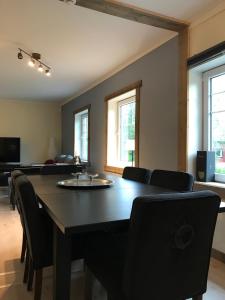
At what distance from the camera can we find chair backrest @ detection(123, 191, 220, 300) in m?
1.04

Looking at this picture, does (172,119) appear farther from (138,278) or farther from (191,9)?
(138,278)

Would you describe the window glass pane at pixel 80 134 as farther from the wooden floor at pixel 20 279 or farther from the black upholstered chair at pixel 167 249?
the black upholstered chair at pixel 167 249

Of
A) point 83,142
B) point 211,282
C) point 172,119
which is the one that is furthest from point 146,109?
point 83,142

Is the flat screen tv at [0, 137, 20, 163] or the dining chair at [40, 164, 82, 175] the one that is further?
the flat screen tv at [0, 137, 20, 163]

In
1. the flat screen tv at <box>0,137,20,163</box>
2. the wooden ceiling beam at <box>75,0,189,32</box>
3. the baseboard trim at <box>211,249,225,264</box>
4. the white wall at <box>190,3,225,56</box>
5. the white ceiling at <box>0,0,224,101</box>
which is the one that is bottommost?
the baseboard trim at <box>211,249,225,264</box>

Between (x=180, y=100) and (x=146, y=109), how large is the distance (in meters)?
0.71

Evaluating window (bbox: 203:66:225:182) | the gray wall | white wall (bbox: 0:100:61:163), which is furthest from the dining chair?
white wall (bbox: 0:100:61:163)

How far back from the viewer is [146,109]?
354 cm

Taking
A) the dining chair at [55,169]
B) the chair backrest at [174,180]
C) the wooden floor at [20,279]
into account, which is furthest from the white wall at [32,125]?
the chair backrest at [174,180]

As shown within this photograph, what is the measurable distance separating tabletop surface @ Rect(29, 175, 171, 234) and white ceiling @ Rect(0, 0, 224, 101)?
Result: 1734 mm

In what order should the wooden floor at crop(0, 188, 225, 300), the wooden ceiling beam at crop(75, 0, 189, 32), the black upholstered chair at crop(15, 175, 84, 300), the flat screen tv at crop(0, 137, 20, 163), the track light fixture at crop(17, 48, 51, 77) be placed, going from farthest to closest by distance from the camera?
the flat screen tv at crop(0, 137, 20, 163) < the track light fixture at crop(17, 48, 51, 77) < the wooden ceiling beam at crop(75, 0, 189, 32) < the wooden floor at crop(0, 188, 225, 300) < the black upholstered chair at crop(15, 175, 84, 300)

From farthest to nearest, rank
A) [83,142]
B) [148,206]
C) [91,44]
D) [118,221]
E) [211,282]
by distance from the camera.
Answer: [83,142]
[91,44]
[211,282]
[118,221]
[148,206]

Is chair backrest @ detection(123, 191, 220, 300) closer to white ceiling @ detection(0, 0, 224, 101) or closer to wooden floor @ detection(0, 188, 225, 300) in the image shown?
wooden floor @ detection(0, 188, 225, 300)

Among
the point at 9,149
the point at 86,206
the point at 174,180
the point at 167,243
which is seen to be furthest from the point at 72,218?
the point at 9,149
